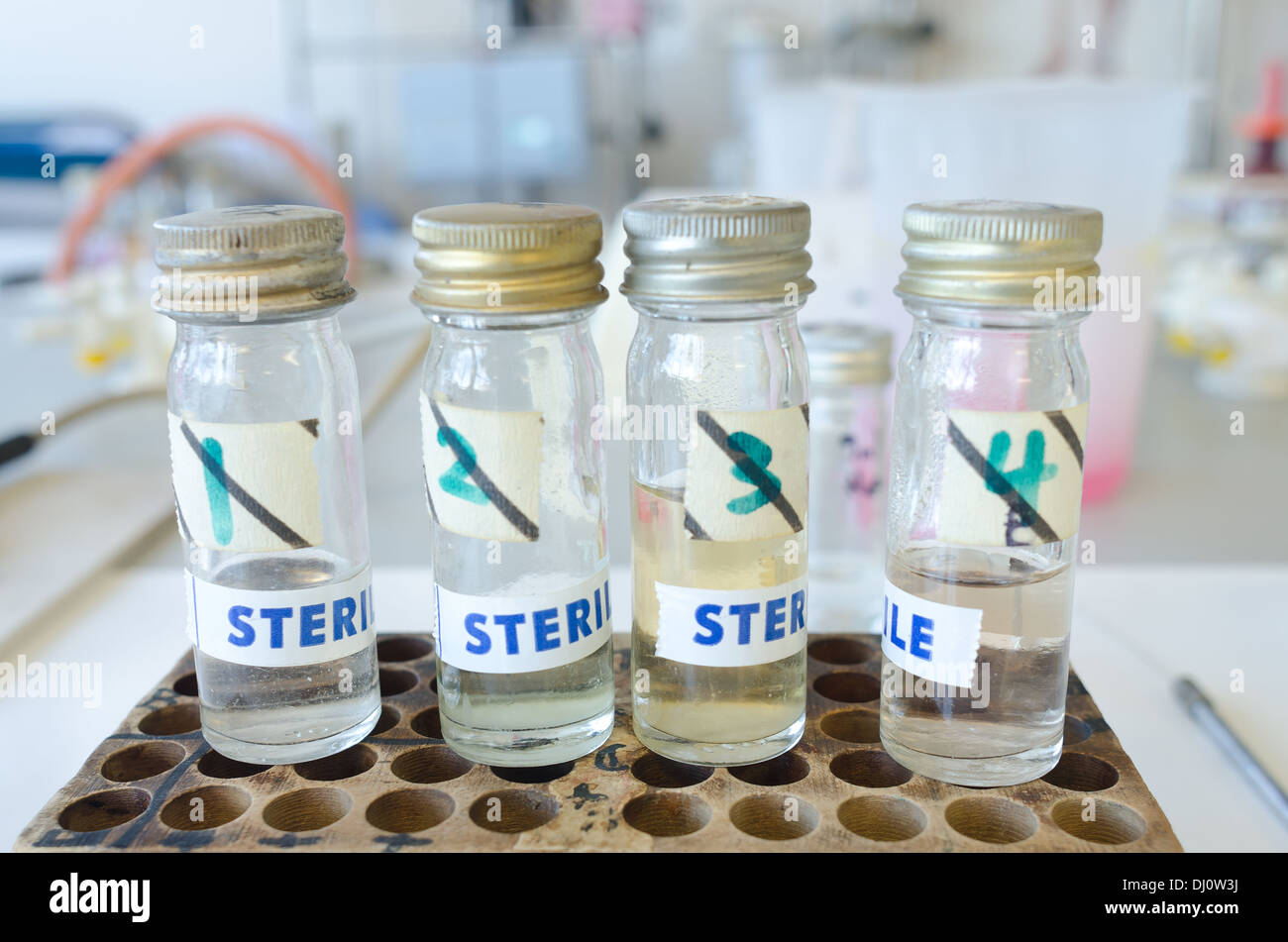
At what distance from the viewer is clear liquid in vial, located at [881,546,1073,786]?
0.39m

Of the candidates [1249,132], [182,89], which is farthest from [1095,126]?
[182,89]

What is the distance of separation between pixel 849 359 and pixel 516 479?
23 cm

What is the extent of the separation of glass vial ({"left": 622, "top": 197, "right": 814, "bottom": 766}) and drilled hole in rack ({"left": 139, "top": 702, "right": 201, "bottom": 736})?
0.19m

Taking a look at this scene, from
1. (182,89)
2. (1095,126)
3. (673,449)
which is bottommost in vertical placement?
(673,449)

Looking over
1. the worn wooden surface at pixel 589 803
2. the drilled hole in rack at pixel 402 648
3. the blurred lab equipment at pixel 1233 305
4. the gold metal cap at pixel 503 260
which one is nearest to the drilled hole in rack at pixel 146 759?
the worn wooden surface at pixel 589 803

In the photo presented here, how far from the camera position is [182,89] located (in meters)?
2.94

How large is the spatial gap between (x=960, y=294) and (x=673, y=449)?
111mm

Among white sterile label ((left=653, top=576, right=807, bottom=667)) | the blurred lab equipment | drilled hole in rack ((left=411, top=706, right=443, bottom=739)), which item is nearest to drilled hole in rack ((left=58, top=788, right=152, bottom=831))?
drilled hole in rack ((left=411, top=706, right=443, bottom=739))

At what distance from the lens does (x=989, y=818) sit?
39 cm

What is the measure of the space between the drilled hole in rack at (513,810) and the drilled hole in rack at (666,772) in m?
0.04

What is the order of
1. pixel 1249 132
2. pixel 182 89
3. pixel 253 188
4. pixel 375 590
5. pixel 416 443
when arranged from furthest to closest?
1. pixel 182 89
2. pixel 253 188
3. pixel 1249 132
4. pixel 416 443
5. pixel 375 590

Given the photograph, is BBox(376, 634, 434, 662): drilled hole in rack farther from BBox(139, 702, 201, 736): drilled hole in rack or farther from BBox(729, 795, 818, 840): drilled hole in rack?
BBox(729, 795, 818, 840): drilled hole in rack

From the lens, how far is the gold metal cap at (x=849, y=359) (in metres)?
0.55

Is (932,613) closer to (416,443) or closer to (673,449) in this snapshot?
(673,449)
